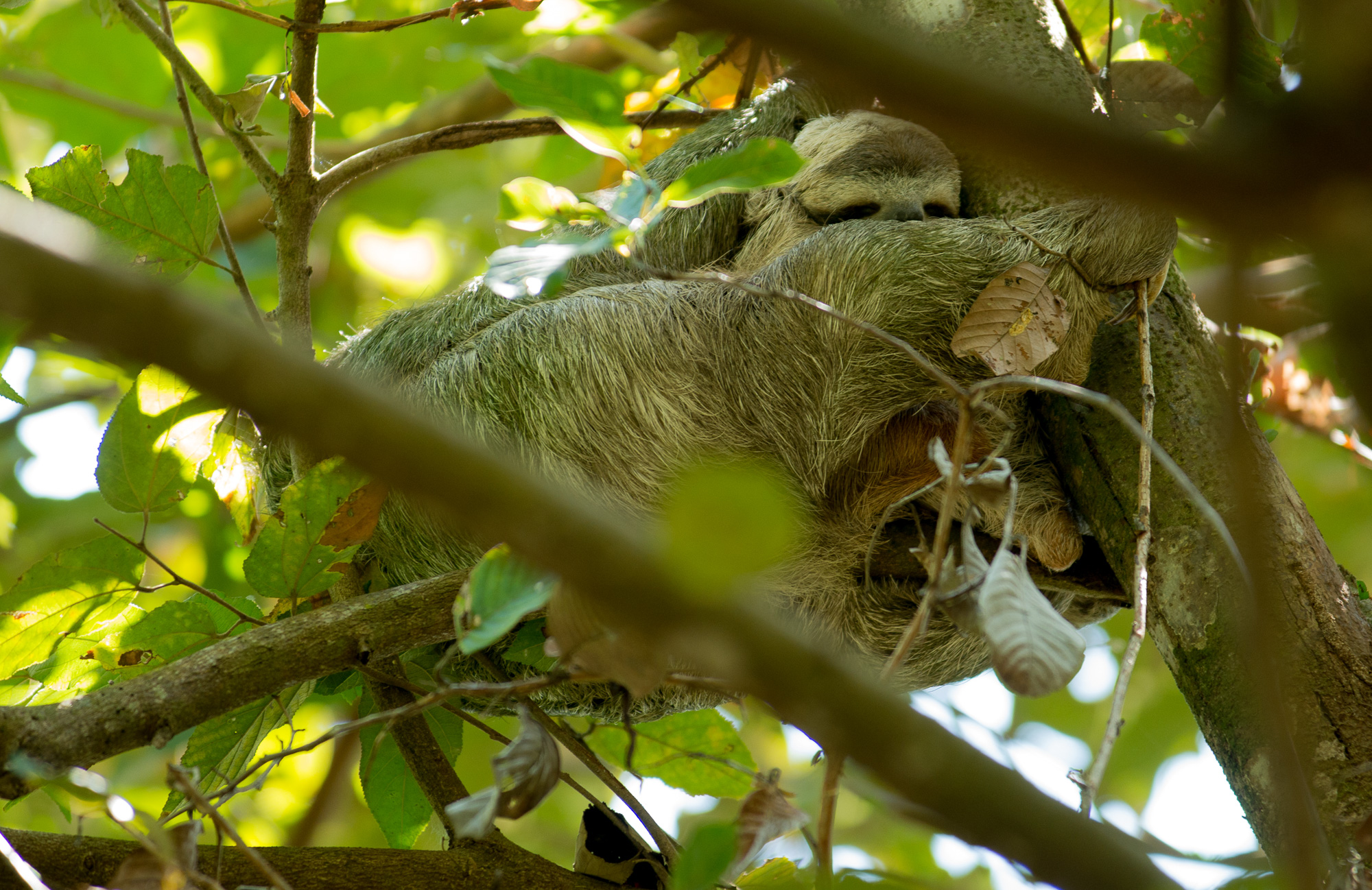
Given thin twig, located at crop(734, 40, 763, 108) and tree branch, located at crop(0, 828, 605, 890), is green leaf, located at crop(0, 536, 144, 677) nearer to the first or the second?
tree branch, located at crop(0, 828, 605, 890)

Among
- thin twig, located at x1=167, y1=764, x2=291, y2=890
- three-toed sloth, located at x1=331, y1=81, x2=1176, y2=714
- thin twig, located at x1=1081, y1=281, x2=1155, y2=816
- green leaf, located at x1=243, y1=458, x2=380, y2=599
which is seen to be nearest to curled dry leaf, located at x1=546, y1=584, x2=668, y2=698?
thin twig, located at x1=167, y1=764, x2=291, y2=890

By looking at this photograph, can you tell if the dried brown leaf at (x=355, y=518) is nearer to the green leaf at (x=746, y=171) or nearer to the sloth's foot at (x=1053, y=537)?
the green leaf at (x=746, y=171)

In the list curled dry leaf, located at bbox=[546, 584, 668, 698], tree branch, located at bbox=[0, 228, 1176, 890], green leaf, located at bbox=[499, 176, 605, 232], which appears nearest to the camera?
tree branch, located at bbox=[0, 228, 1176, 890]

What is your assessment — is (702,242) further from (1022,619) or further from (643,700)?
(1022,619)

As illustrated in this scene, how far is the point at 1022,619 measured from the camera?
1.54 m

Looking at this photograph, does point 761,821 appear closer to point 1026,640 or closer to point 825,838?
point 825,838

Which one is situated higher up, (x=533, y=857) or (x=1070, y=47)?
(x=1070, y=47)

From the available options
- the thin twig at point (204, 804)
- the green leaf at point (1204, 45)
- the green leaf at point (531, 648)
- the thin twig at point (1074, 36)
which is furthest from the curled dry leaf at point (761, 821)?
the thin twig at point (1074, 36)

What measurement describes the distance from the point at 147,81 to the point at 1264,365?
528 cm

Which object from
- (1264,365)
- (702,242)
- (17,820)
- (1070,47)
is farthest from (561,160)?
(17,820)

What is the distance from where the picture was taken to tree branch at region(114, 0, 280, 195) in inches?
105

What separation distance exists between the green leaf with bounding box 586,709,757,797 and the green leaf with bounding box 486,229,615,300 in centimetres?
165

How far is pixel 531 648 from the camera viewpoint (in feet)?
8.57

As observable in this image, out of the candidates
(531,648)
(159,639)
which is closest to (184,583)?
(159,639)
